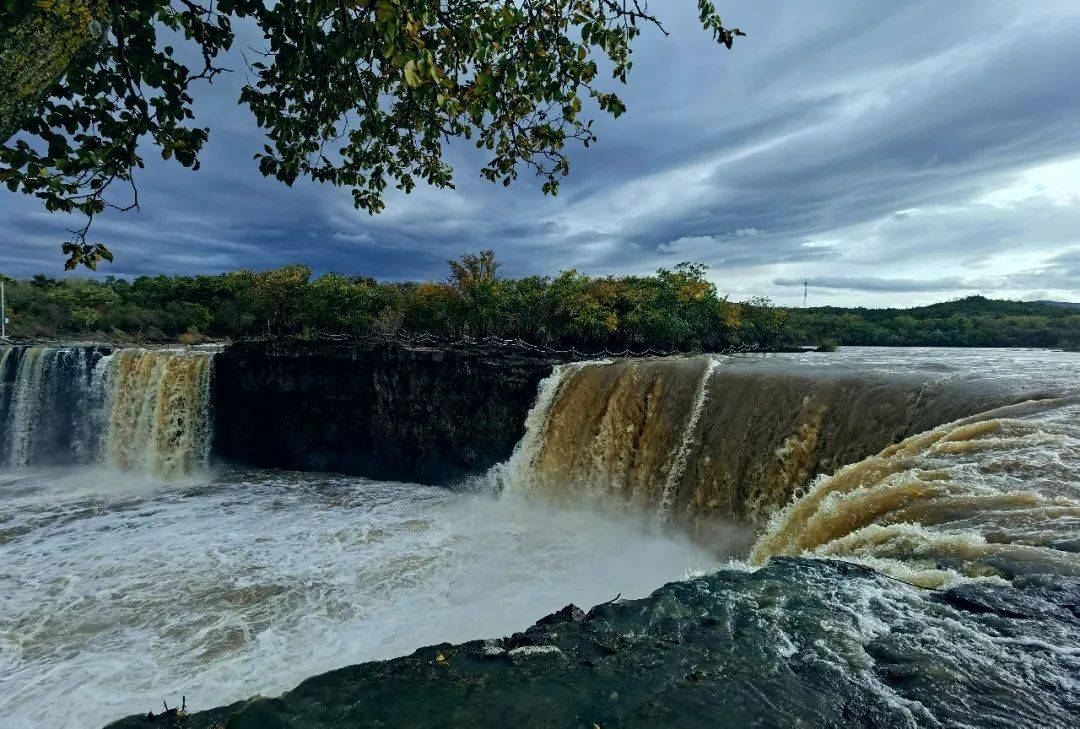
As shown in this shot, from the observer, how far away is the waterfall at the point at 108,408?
59.0 feet

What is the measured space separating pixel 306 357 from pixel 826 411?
17.2 meters

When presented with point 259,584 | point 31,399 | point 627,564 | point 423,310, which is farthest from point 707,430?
point 423,310

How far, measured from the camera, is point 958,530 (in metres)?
4.07

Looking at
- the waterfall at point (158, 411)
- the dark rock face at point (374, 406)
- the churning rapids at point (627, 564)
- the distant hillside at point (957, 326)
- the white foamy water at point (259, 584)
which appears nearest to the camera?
the churning rapids at point (627, 564)

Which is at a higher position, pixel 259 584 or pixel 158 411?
pixel 158 411

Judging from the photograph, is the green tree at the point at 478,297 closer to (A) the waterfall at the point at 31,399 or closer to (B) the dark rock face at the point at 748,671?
(A) the waterfall at the point at 31,399

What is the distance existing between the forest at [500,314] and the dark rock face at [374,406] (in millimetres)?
13459

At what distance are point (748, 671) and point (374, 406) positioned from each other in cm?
1710

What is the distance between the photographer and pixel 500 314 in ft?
107

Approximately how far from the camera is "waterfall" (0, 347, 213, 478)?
59.0 feet

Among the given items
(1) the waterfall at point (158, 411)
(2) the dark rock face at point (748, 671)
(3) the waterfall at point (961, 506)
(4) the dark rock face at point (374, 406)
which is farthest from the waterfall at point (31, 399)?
(3) the waterfall at point (961, 506)

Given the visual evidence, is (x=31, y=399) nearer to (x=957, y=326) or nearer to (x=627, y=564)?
(x=627, y=564)

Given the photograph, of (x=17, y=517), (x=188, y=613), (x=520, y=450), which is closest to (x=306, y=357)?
(x=17, y=517)

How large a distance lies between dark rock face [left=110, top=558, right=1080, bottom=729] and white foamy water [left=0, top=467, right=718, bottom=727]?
3933 mm
